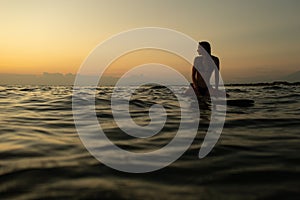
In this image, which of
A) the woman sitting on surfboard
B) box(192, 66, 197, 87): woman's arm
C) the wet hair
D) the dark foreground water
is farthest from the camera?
box(192, 66, 197, 87): woman's arm

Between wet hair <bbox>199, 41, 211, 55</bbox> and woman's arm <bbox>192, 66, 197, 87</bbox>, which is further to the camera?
woman's arm <bbox>192, 66, 197, 87</bbox>

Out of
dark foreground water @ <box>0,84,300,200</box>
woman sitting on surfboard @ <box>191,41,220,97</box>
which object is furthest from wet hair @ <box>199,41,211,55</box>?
dark foreground water @ <box>0,84,300,200</box>

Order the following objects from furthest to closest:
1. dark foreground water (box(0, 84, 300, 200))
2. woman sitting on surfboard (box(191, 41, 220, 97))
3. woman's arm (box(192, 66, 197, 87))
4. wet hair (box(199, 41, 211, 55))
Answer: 1. woman's arm (box(192, 66, 197, 87))
2. woman sitting on surfboard (box(191, 41, 220, 97))
3. wet hair (box(199, 41, 211, 55))
4. dark foreground water (box(0, 84, 300, 200))

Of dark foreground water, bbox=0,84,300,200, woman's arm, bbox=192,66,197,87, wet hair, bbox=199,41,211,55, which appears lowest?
dark foreground water, bbox=0,84,300,200

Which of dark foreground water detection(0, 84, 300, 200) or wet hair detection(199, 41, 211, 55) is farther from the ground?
wet hair detection(199, 41, 211, 55)

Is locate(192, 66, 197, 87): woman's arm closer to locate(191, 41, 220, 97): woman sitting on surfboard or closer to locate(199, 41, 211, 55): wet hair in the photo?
locate(191, 41, 220, 97): woman sitting on surfboard

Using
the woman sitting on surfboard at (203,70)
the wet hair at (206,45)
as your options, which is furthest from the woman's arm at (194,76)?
the wet hair at (206,45)

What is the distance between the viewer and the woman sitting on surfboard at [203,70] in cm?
1380

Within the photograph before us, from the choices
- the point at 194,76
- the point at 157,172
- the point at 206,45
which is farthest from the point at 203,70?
the point at 157,172

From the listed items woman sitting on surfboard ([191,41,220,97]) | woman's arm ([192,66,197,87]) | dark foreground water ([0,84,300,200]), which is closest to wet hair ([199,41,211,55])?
woman sitting on surfboard ([191,41,220,97])

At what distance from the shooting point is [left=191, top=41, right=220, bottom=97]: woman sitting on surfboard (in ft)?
45.3

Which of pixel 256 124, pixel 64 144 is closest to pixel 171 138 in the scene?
pixel 64 144

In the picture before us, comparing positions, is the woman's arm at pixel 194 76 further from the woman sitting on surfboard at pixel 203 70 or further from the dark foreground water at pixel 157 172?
the dark foreground water at pixel 157 172

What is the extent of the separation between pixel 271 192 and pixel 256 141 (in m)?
2.23
